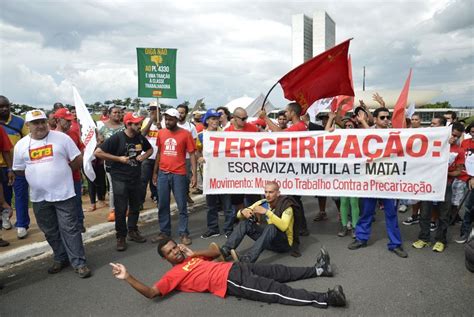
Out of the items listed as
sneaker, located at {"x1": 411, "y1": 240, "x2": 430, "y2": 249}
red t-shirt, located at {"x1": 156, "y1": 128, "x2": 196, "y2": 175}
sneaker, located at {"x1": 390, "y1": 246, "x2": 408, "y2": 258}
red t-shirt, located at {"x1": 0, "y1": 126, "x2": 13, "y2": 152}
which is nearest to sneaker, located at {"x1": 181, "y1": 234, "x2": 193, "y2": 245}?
red t-shirt, located at {"x1": 156, "y1": 128, "x2": 196, "y2": 175}

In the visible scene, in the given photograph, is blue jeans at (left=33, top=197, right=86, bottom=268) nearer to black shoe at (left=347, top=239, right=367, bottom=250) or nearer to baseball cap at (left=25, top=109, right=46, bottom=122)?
baseball cap at (left=25, top=109, right=46, bottom=122)

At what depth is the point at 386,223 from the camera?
484cm

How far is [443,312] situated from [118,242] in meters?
4.14

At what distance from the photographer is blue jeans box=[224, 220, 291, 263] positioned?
4337mm

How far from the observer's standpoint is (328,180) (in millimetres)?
5352

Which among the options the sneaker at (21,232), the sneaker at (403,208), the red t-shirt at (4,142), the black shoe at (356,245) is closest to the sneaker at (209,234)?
the black shoe at (356,245)

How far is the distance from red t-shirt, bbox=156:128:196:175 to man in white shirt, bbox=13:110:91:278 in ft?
4.15

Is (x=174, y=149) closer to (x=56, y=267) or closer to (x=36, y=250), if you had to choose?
(x=56, y=267)

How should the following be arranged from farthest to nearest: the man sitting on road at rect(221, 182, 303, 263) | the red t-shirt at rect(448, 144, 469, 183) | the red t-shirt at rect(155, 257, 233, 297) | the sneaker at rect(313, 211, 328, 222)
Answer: the sneaker at rect(313, 211, 328, 222), the red t-shirt at rect(448, 144, 469, 183), the man sitting on road at rect(221, 182, 303, 263), the red t-shirt at rect(155, 257, 233, 297)

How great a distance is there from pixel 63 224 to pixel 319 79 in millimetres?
4228

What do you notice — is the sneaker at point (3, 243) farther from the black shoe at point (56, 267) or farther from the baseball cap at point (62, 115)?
the baseball cap at point (62, 115)

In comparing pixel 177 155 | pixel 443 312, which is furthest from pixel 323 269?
pixel 177 155

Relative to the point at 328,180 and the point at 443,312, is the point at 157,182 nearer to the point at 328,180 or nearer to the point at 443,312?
the point at 328,180

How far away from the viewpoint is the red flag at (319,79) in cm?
550
